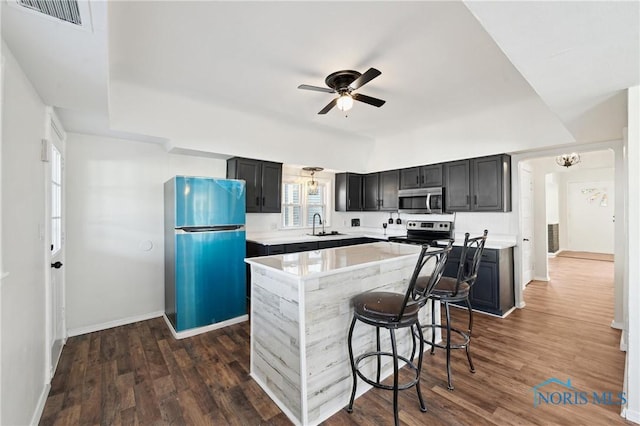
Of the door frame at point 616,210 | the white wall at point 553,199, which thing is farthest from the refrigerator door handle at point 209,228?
the white wall at point 553,199

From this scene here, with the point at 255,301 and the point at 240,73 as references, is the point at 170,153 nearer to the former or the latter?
the point at 240,73

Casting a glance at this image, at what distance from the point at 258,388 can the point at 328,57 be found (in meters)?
2.83

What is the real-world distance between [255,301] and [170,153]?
261 centimetres

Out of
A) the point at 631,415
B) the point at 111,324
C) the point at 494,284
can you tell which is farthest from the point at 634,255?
the point at 111,324

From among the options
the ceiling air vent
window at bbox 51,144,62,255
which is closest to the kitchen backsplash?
window at bbox 51,144,62,255

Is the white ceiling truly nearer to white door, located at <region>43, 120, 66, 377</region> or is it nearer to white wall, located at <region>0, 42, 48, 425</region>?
white wall, located at <region>0, 42, 48, 425</region>

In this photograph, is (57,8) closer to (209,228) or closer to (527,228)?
(209,228)

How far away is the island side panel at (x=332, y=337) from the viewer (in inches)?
71.8

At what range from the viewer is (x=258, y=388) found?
2188mm

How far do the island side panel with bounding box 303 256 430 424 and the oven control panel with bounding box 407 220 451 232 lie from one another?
9.26 ft

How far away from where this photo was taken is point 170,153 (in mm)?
3777

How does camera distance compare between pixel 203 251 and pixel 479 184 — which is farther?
pixel 479 184

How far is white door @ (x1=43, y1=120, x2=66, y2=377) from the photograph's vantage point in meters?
2.27

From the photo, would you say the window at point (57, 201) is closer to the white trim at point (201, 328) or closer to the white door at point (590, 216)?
the white trim at point (201, 328)
